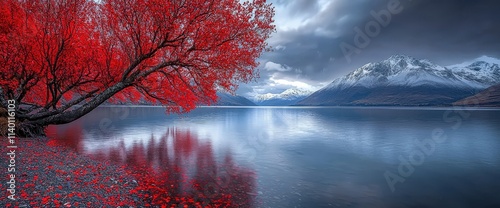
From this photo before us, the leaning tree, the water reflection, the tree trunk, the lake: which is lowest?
the lake

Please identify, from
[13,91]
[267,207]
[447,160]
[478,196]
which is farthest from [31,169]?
[447,160]

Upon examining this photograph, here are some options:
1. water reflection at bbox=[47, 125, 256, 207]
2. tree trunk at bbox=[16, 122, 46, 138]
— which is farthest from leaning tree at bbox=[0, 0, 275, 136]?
water reflection at bbox=[47, 125, 256, 207]

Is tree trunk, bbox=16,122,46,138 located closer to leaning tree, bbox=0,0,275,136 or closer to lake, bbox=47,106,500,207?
leaning tree, bbox=0,0,275,136

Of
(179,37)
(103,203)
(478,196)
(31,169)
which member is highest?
(179,37)

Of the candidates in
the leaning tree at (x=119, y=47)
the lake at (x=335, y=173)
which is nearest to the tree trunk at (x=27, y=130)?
the leaning tree at (x=119, y=47)

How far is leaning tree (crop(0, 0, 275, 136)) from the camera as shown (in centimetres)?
1683

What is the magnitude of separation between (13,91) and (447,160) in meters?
43.6

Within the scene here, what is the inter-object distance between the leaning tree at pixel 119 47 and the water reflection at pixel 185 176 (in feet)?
18.3

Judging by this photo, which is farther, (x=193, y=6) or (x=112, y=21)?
(x=112, y=21)

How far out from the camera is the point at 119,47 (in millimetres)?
24812

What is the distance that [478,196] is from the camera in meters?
15.6

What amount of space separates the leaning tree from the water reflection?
18.3ft

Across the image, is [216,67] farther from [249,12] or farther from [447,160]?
[447,160]

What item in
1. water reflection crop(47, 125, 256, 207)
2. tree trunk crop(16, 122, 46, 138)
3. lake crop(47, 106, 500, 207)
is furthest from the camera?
tree trunk crop(16, 122, 46, 138)
